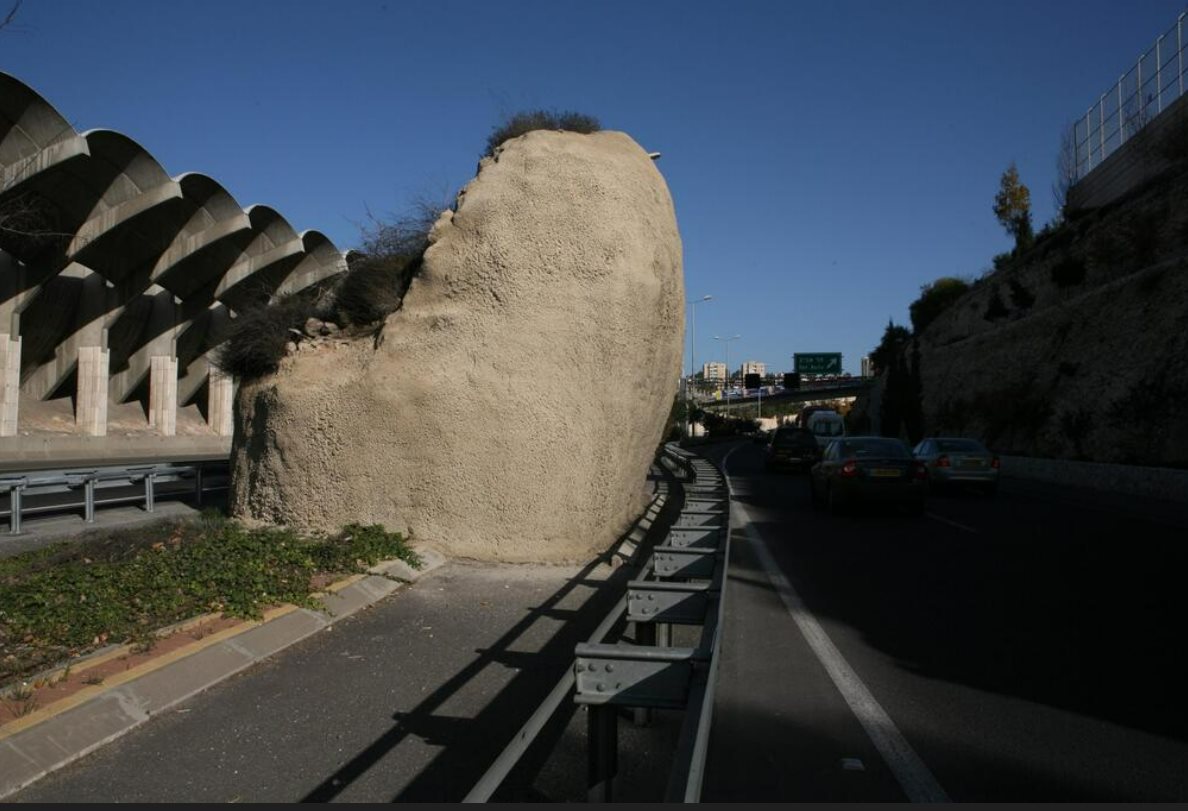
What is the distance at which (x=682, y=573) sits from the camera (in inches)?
284

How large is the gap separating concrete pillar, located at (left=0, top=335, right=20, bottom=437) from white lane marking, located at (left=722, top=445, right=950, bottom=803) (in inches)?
1353

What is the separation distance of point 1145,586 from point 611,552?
18.7 feet

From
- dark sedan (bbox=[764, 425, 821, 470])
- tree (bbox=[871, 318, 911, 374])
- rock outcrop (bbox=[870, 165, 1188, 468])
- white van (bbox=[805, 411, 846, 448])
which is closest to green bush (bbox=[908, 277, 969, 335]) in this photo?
tree (bbox=[871, 318, 911, 374])

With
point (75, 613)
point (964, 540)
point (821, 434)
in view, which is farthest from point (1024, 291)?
point (75, 613)

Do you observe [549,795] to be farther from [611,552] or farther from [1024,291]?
[1024,291]

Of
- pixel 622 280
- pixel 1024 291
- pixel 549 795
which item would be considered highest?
pixel 1024 291

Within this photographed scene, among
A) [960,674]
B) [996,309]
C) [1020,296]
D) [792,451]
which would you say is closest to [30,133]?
[792,451]

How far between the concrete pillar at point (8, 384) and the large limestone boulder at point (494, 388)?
93.2 feet

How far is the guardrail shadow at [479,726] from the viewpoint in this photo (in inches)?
173

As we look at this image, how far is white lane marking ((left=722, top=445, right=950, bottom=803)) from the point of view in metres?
4.36

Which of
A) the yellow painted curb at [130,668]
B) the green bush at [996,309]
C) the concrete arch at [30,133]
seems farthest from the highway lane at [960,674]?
the green bush at [996,309]

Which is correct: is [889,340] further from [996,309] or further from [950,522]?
[950,522]

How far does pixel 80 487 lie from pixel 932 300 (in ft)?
215

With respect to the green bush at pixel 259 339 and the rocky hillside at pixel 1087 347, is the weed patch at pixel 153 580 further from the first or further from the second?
the rocky hillside at pixel 1087 347
